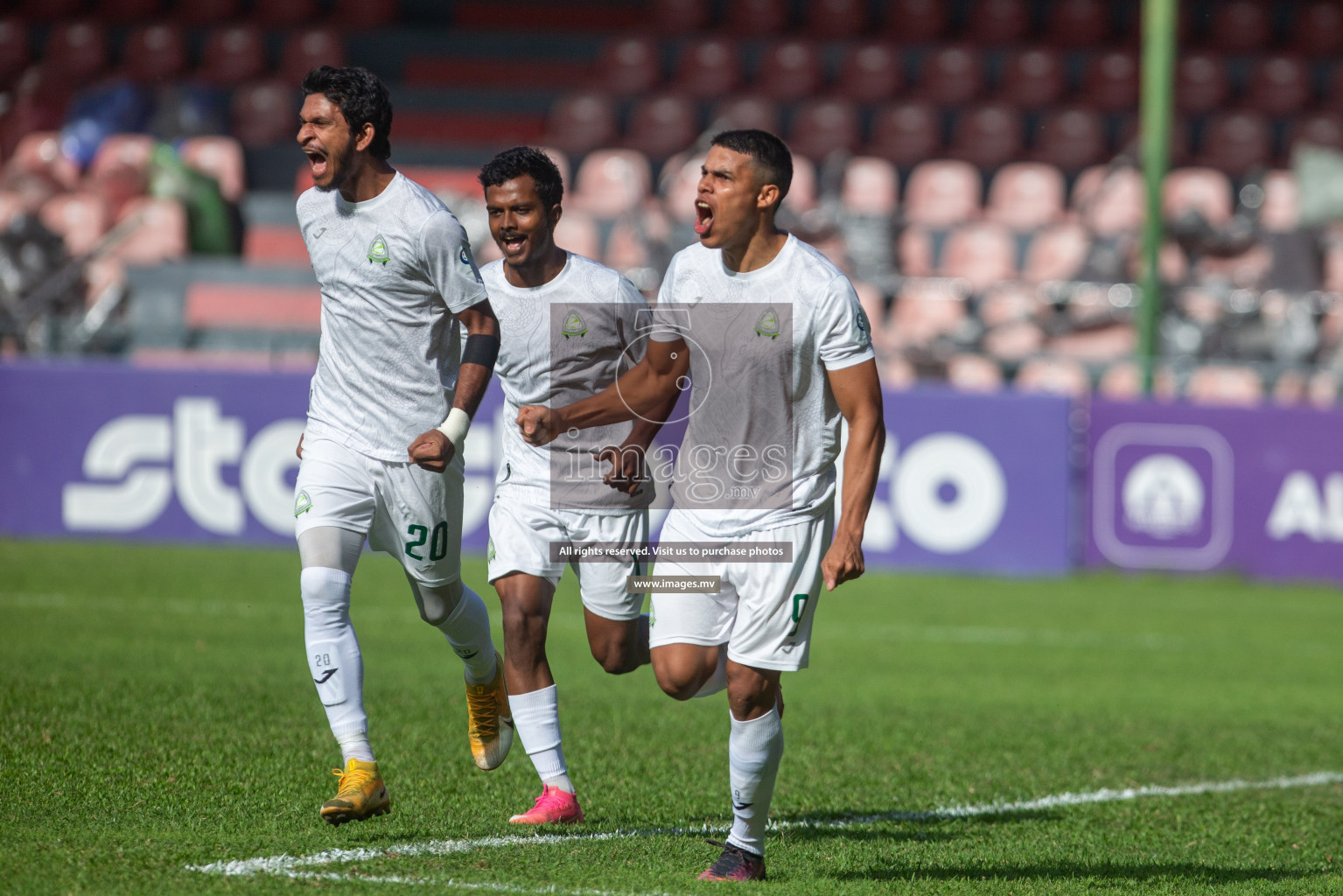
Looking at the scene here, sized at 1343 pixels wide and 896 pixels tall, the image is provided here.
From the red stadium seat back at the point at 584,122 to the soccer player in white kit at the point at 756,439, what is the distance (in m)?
16.6

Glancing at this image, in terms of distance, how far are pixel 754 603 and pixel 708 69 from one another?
60.8ft

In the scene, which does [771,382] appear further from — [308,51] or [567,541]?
[308,51]

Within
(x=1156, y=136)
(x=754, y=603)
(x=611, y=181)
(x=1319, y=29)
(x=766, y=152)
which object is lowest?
(x=754, y=603)

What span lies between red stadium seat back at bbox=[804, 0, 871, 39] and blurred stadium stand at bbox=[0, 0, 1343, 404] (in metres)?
0.04

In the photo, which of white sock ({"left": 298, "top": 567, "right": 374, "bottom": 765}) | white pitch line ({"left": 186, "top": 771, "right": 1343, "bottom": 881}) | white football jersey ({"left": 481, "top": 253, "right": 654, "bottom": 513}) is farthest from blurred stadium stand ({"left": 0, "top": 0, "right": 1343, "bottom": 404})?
white sock ({"left": 298, "top": 567, "right": 374, "bottom": 765})

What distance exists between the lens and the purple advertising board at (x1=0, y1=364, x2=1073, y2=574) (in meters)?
13.6

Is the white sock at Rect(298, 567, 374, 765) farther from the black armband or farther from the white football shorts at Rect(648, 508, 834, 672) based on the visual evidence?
the white football shorts at Rect(648, 508, 834, 672)

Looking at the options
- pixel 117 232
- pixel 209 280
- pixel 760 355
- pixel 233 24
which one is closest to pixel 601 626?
pixel 760 355

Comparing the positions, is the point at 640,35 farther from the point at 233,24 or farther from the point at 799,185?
the point at 233,24

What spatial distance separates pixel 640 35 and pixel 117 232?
330 inches

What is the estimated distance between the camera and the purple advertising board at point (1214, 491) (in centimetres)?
1343

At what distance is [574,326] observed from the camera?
18.9 feet

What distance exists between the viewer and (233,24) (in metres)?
23.9

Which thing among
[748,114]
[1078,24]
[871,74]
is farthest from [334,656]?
[1078,24]
